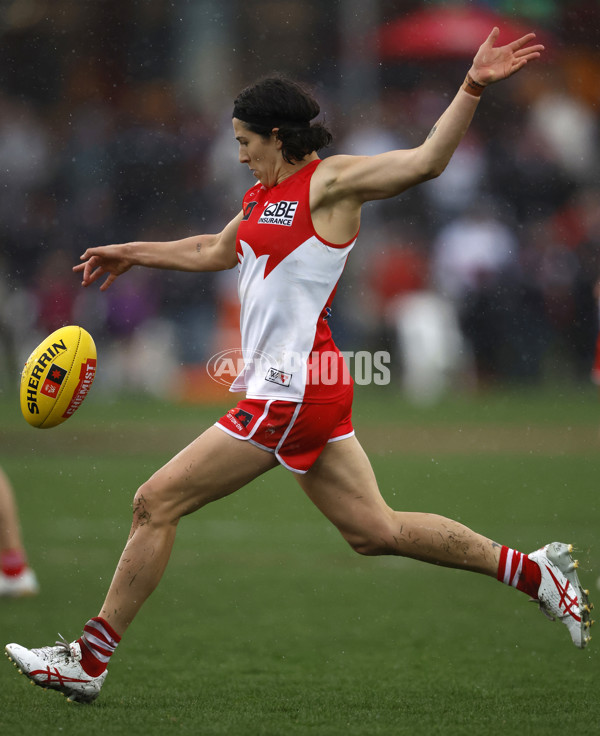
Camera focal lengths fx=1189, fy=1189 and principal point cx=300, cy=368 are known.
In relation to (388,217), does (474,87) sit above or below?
above

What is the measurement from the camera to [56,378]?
5.32m

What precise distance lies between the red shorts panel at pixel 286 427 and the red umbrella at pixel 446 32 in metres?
13.6

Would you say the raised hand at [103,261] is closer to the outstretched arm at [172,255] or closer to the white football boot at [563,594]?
the outstretched arm at [172,255]

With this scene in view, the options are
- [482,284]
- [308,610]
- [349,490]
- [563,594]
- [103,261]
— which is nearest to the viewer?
[349,490]

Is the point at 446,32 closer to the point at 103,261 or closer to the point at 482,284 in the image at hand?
the point at 482,284

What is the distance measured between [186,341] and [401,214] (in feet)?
12.5

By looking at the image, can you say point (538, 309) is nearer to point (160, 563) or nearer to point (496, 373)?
point (496, 373)

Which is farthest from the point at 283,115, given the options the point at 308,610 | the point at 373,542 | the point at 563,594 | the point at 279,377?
the point at 308,610

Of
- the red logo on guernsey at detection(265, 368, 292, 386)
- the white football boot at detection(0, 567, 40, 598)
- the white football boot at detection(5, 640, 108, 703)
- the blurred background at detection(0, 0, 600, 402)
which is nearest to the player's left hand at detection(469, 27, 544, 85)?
the red logo on guernsey at detection(265, 368, 292, 386)

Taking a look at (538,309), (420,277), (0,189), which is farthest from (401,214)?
(0,189)

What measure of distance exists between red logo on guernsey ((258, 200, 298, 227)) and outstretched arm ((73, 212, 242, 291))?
514 mm

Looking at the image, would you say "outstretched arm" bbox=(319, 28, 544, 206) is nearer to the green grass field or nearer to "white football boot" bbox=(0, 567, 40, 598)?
the green grass field

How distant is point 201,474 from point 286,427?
393 mm

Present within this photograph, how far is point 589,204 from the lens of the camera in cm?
1788
